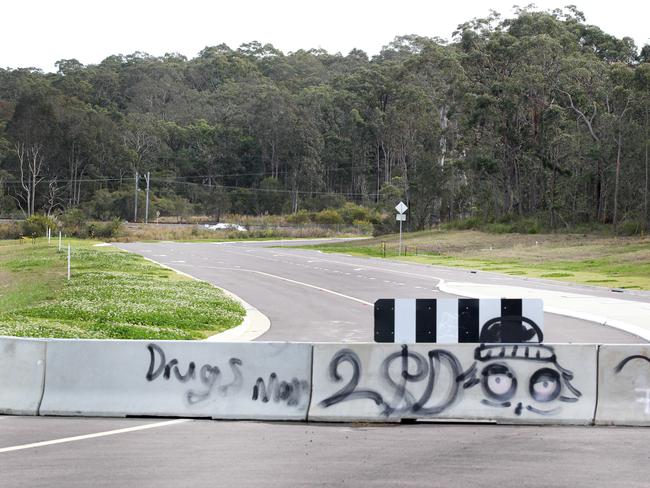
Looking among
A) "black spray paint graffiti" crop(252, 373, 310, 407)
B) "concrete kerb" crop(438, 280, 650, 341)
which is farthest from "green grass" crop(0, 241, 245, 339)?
"concrete kerb" crop(438, 280, 650, 341)

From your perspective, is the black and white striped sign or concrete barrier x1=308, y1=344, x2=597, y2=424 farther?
the black and white striped sign

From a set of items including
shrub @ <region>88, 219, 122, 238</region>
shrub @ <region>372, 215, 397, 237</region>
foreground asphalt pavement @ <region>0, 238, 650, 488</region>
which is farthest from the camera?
shrub @ <region>372, 215, 397, 237</region>

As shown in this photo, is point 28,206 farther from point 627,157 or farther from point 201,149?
point 627,157

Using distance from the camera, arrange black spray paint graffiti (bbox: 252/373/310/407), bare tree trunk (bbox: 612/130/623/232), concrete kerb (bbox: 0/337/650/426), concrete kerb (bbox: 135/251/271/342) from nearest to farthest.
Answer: concrete kerb (bbox: 0/337/650/426)
black spray paint graffiti (bbox: 252/373/310/407)
concrete kerb (bbox: 135/251/271/342)
bare tree trunk (bbox: 612/130/623/232)

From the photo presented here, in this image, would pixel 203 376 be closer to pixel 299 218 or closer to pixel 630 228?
pixel 630 228

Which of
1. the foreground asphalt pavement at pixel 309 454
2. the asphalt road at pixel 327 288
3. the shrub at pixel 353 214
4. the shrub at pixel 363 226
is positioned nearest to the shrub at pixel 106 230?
the asphalt road at pixel 327 288

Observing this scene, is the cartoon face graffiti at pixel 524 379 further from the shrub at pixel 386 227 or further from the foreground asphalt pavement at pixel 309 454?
the shrub at pixel 386 227

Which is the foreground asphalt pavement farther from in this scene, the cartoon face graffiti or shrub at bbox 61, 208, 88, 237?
shrub at bbox 61, 208, 88, 237

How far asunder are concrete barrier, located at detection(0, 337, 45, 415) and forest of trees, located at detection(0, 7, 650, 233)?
58866mm

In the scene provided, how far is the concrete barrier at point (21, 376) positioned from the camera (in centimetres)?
1080

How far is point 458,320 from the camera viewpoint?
12664 mm

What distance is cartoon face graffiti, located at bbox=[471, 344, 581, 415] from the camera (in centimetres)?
1034

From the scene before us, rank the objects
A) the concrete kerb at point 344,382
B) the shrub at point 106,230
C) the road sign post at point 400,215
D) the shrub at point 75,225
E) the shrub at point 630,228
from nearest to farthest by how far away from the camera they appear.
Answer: the concrete kerb at point 344,382
the road sign post at point 400,215
the shrub at point 630,228
the shrub at point 106,230
the shrub at point 75,225

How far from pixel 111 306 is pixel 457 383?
45.0ft
